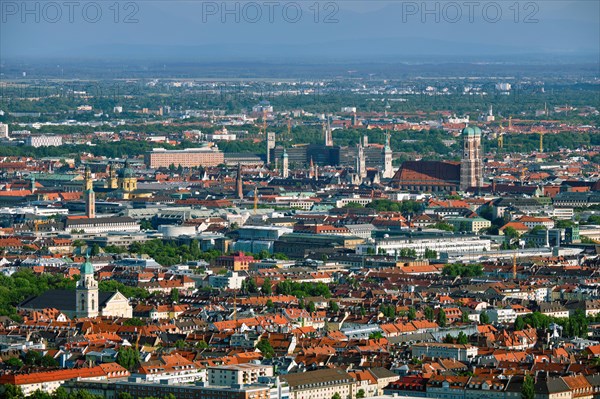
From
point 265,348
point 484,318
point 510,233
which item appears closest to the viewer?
point 265,348

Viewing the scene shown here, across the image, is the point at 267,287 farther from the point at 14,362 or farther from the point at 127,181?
the point at 127,181

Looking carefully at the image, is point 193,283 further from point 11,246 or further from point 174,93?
point 174,93

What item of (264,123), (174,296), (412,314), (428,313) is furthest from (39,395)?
(264,123)

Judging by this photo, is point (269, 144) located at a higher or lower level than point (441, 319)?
lower

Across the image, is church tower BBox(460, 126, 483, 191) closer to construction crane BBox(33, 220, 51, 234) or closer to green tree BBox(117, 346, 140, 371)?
construction crane BBox(33, 220, 51, 234)

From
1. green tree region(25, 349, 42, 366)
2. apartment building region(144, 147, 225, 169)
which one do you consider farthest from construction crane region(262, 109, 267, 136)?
green tree region(25, 349, 42, 366)

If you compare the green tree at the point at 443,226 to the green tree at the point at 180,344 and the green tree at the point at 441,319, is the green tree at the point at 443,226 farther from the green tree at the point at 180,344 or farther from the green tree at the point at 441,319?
the green tree at the point at 180,344

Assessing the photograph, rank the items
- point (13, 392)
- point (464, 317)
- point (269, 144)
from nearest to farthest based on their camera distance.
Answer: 1. point (13, 392)
2. point (464, 317)
3. point (269, 144)
